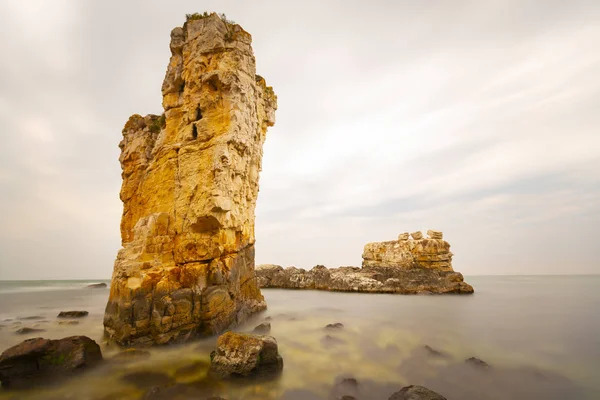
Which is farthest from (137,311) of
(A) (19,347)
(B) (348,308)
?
(B) (348,308)

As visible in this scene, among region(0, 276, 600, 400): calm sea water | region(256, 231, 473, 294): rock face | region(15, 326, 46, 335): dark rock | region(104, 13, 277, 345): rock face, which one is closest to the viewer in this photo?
region(0, 276, 600, 400): calm sea water

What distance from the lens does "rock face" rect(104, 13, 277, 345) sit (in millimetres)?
8227

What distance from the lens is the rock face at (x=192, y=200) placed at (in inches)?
324

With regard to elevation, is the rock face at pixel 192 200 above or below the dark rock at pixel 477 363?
above

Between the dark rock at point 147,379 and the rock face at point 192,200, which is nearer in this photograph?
the dark rock at point 147,379

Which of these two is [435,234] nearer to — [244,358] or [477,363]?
[477,363]

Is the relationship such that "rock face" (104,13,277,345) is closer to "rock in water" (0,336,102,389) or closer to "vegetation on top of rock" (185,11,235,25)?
"vegetation on top of rock" (185,11,235,25)

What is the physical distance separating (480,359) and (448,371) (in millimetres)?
1547

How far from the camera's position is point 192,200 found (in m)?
9.47

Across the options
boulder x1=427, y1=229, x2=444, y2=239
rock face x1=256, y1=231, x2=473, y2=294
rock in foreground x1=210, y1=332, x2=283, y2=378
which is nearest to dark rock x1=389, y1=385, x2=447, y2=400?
rock in foreground x1=210, y1=332, x2=283, y2=378

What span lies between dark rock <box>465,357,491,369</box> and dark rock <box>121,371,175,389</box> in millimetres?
7659

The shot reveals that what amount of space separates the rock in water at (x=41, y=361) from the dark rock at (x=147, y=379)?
53.9 inches

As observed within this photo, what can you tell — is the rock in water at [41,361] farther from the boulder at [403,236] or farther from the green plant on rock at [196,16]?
the boulder at [403,236]

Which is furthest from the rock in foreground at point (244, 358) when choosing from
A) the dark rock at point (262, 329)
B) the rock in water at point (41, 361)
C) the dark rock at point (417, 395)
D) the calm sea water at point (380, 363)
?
the dark rock at point (262, 329)
